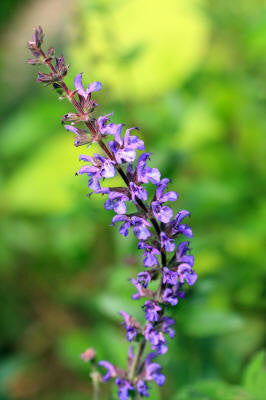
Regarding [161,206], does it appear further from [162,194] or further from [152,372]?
[152,372]

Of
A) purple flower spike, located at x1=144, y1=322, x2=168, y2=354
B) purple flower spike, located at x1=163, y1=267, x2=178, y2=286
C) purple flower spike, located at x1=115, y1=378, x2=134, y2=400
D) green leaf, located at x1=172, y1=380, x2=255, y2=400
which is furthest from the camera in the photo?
green leaf, located at x1=172, y1=380, x2=255, y2=400

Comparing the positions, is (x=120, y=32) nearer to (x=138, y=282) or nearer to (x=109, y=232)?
(x=109, y=232)

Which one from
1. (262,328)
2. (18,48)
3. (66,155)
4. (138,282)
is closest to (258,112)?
(262,328)

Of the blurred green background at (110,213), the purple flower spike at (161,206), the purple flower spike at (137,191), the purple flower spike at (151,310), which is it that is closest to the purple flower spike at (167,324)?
the purple flower spike at (151,310)

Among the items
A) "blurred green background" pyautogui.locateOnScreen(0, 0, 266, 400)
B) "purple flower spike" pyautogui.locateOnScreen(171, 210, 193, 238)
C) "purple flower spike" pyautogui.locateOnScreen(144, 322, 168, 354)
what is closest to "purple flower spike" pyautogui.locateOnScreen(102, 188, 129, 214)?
"purple flower spike" pyautogui.locateOnScreen(171, 210, 193, 238)

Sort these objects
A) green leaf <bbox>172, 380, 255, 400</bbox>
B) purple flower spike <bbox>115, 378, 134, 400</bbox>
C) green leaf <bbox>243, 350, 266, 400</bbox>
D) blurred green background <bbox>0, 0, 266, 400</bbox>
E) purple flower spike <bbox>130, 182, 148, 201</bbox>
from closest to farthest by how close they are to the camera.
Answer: purple flower spike <bbox>130, 182, 148, 201</bbox> < purple flower spike <bbox>115, 378, 134, 400</bbox> < green leaf <bbox>172, 380, 255, 400</bbox> < green leaf <bbox>243, 350, 266, 400</bbox> < blurred green background <bbox>0, 0, 266, 400</bbox>

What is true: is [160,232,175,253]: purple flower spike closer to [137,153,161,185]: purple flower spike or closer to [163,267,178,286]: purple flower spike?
[163,267,178,286]: purple flower spike

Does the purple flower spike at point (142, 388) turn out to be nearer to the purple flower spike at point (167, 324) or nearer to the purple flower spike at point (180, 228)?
the purple flower spike at point (167, 324)
